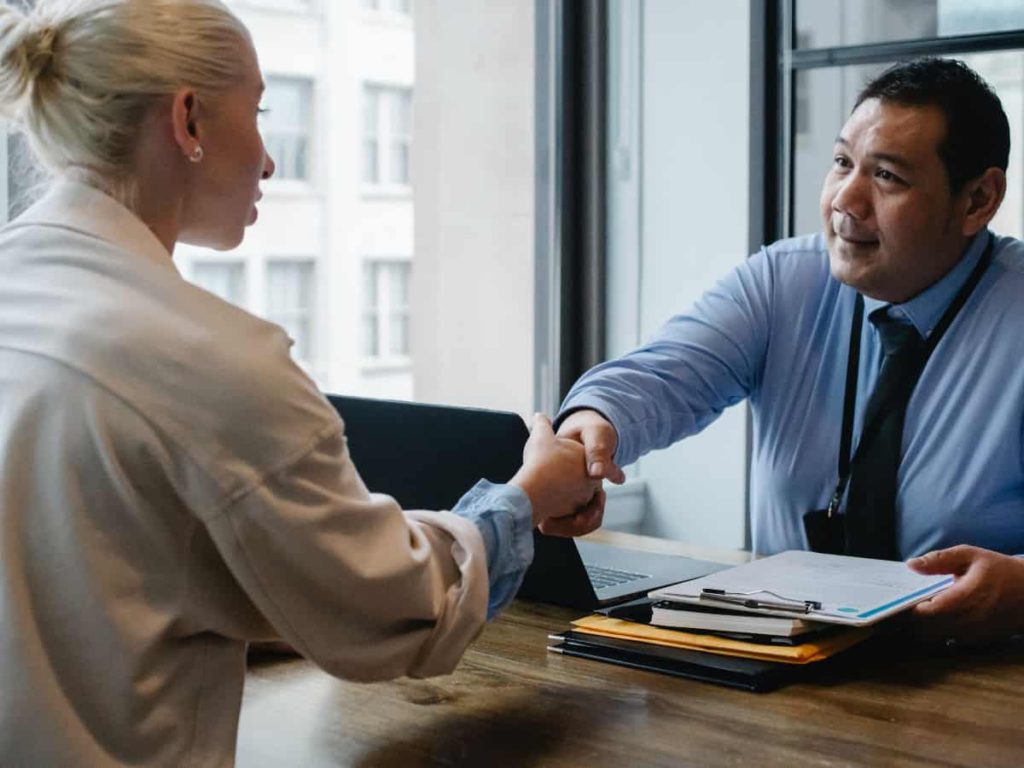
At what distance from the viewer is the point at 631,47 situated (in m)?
3.70

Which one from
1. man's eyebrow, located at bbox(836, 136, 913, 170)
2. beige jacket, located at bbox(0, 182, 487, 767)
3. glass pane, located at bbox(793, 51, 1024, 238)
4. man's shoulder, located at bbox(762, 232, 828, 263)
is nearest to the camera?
beige jacket, located at bbox(0, 182, 487, 767)

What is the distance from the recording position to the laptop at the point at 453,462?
166 centimetres

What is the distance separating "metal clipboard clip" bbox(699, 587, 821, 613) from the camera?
1.53m

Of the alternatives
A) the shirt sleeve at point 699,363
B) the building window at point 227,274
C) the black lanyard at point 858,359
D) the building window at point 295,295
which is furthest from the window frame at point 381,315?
the black lanyard at point 858,359

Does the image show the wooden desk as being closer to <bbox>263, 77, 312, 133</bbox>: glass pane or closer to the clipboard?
the clipboard

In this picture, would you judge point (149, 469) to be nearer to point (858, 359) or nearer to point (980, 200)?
point (858, 359)

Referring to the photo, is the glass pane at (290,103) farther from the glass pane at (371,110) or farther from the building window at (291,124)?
the glass pane at (371,110)

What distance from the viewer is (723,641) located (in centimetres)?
156

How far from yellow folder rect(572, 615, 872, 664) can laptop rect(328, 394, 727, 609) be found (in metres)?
0.09

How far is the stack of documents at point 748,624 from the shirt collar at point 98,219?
27.9 inches

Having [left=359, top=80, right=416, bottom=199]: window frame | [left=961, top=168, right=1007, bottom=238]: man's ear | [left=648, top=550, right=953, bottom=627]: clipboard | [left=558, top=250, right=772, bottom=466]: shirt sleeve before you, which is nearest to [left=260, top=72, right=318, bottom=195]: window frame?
[left=359, top=80, right=416, bottom=199]: window frame

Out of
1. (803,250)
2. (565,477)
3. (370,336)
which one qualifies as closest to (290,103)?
(370,336)

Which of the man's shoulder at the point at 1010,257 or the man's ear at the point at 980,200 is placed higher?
the man's ear at the point at 980,200

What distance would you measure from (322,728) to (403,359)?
452cm
